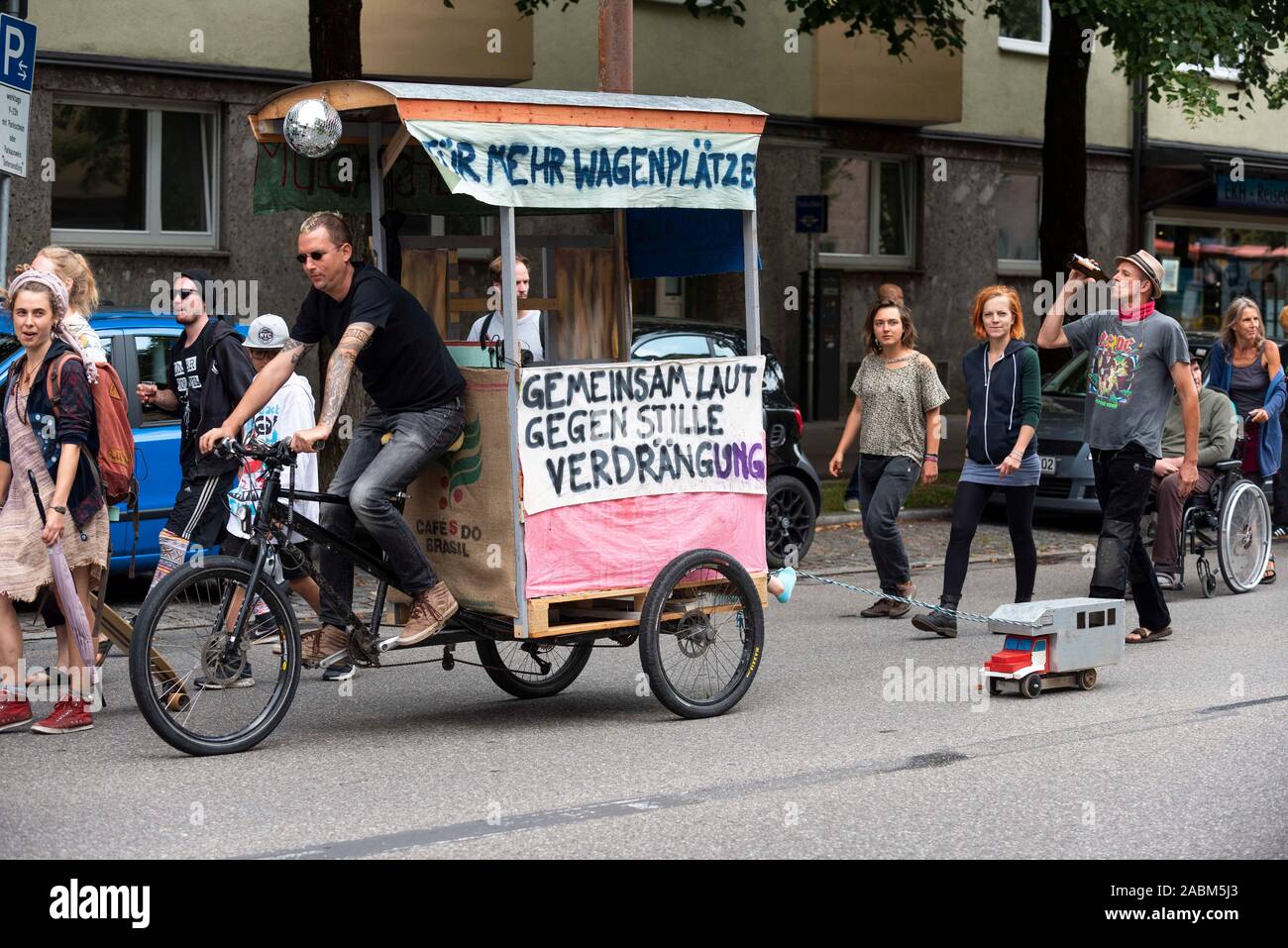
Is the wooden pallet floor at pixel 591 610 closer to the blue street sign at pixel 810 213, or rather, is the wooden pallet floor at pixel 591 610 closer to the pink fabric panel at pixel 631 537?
the pink fabric panel at pixel 631 537

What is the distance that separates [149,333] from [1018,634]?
547 centimetres

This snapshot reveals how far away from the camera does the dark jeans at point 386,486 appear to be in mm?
7047

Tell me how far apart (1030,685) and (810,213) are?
13.2 m

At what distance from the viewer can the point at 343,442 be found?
44.2ft

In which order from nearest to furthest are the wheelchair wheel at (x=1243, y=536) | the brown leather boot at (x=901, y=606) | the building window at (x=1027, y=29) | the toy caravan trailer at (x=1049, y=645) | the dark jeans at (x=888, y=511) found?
the toy caravan trailer at (x=1049, y=645) → the dark jeans at (x=888, y=511) → the brown leather boot at (x=901, y=606) → the wheelchair wheel at (x=1243, y=536) → the building window at (x=1027, y=29)

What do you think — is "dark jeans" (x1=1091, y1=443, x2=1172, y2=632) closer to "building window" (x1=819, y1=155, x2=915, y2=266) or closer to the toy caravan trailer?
the toy caravan trailer

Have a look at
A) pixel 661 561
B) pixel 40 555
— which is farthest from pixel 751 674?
pixel 40 555

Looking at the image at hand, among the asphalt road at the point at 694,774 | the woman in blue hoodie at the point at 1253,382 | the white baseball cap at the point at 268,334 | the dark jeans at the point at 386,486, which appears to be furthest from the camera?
the woman in blue hoodie at the point at 1253,382

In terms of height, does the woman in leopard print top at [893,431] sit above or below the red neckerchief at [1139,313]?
below

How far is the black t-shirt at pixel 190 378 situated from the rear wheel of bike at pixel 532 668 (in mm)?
1660

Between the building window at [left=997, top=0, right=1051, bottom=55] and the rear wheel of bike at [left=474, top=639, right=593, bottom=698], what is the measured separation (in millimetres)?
18589

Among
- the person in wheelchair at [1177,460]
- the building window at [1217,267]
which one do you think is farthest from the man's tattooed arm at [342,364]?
the building window at [1217,267]

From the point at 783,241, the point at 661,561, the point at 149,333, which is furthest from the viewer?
the point at 783,241
